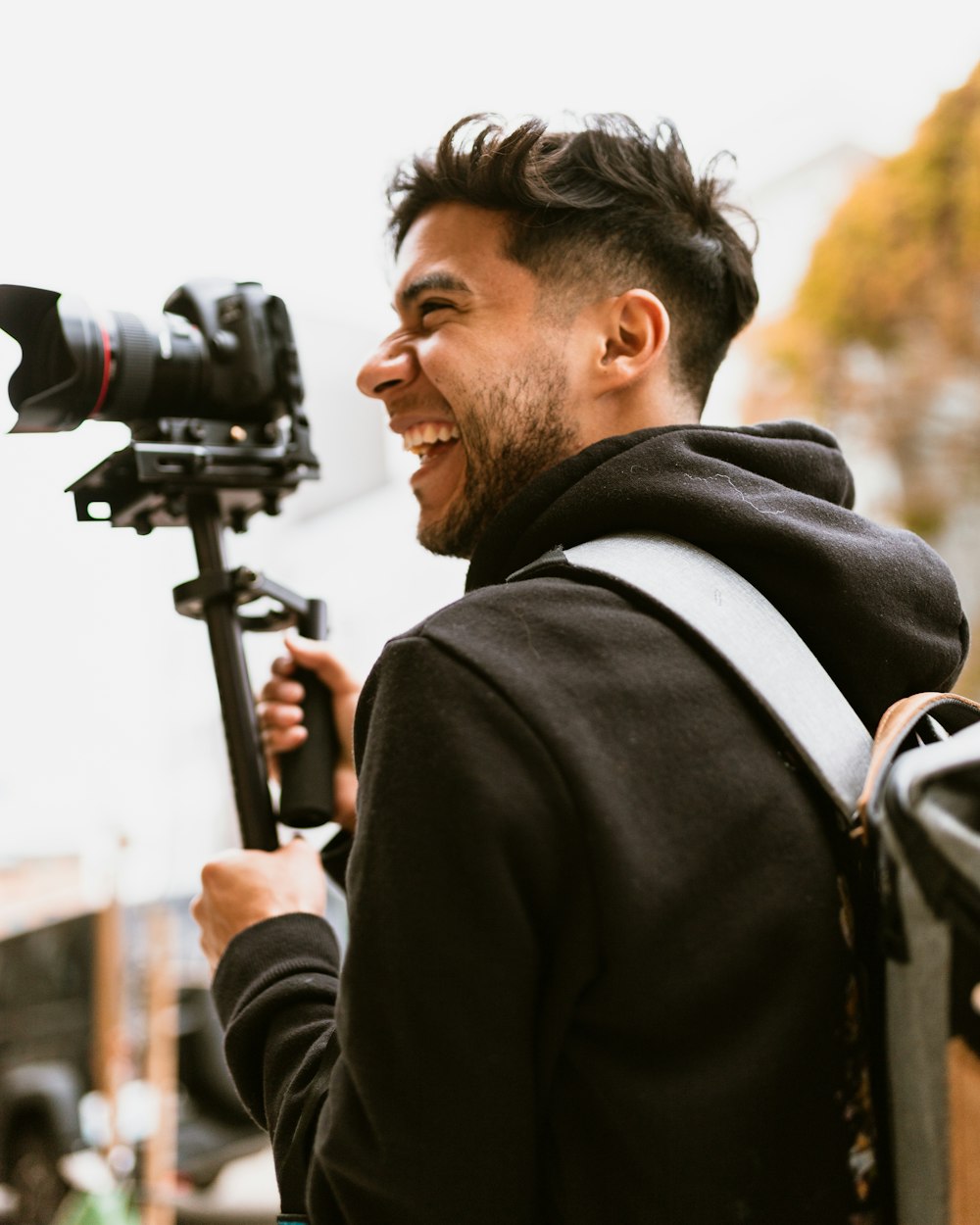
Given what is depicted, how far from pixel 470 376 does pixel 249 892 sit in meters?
0.46

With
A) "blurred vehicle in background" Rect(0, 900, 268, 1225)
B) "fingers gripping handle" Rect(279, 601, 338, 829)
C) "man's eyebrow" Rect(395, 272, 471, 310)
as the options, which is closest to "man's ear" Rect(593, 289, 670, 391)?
"man's eyebrow" Rect(395, 272, 471, 310)

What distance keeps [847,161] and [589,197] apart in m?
2.79

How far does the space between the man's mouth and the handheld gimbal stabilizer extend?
0.43 ft

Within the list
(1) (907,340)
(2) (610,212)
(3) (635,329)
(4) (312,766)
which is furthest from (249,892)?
(1) (907,340)

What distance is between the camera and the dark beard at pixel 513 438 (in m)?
0.99

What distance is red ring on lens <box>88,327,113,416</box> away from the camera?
3.22ft

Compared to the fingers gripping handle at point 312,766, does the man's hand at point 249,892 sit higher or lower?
lower

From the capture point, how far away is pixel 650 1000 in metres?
0.60

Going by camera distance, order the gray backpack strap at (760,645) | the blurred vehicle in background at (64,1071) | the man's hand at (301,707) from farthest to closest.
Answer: the blurred vehicle in background at (64,1071) → the man's hand at (301,707) → the gray backpack strap at (760,645)

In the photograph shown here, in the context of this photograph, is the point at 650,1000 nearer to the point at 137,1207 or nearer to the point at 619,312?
the point at 619,312

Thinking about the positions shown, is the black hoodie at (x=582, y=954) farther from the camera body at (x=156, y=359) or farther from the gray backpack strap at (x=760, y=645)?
the camera body at (x=156, y=359)

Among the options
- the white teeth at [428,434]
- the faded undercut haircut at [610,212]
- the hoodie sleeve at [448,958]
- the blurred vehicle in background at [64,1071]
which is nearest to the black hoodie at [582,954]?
→ the hoodie sleeve at [448,958]

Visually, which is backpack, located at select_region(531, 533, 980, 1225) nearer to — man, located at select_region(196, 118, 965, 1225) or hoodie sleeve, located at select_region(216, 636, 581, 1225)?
man, located at select_region(196, 118, 965, 1225)

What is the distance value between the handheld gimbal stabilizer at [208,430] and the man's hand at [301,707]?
14 millimetres
